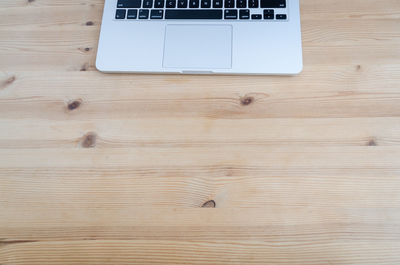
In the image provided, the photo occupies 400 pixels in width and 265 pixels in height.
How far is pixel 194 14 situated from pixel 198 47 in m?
0.07

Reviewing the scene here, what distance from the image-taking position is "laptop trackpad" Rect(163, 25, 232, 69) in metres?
0.53

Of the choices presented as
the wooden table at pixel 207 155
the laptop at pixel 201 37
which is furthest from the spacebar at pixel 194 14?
the wooden table at pixel 207 155

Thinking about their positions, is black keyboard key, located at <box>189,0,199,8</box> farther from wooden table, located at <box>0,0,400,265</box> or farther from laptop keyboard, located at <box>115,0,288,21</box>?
wooden table, located at <box>0,0,400,265</box>

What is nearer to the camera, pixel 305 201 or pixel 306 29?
pixel 305 201

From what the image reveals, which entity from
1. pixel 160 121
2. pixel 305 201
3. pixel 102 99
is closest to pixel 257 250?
pixel 305 201

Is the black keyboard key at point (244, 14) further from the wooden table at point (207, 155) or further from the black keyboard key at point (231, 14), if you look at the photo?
the wooden table at point (207, 155)

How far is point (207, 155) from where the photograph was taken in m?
0.48

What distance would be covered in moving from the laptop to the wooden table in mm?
26

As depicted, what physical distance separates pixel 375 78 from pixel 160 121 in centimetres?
39

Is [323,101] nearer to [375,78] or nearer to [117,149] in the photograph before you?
[375,78]

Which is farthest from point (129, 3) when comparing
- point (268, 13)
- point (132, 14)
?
point (268, 13)

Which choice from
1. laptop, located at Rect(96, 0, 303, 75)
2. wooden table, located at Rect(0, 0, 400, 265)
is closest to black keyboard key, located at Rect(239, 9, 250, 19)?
laptop, located at Rect(96, 0, 303, 75)

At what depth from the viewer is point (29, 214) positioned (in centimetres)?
46

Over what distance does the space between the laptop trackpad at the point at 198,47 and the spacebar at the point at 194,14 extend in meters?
0.02
